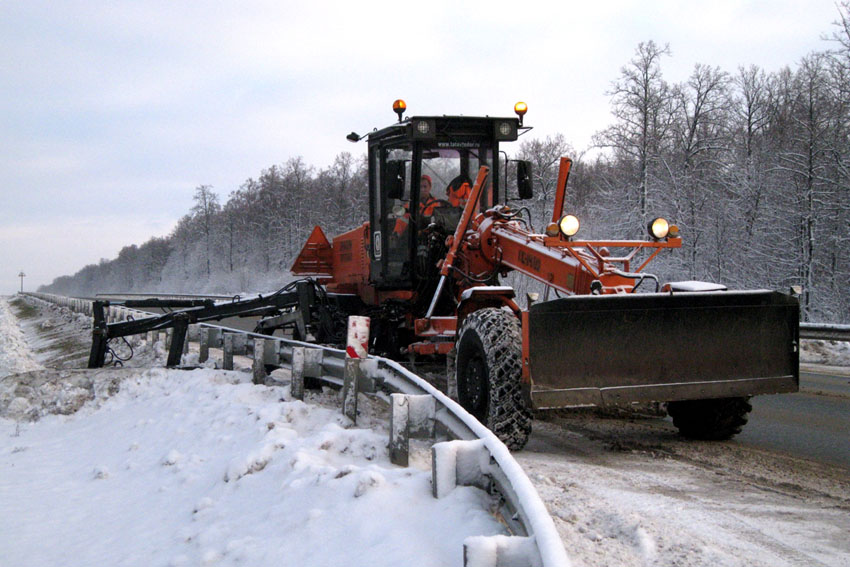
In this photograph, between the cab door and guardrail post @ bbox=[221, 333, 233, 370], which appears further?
guardrail post @ bbox=[221, 333, 233, 370]

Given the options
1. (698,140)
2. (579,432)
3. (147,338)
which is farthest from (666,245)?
(698,140)

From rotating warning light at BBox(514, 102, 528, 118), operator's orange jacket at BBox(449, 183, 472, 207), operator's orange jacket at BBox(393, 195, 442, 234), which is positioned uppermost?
rotating warning light at BBox(514, 102, 528, 118)

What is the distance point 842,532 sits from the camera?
348 cm

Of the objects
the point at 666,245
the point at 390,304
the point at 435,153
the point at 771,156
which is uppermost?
the point at 771,156

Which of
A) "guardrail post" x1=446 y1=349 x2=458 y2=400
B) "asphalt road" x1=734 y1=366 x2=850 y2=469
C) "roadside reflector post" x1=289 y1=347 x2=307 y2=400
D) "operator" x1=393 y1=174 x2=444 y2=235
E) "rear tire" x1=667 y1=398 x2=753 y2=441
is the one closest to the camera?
"asphalt road" x1=734 y1=366 x2=850 y2=469

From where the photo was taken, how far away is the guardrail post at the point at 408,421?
4.43 metres

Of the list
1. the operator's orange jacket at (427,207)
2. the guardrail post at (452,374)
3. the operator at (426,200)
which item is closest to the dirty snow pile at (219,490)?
the guardrail post at (452,374)

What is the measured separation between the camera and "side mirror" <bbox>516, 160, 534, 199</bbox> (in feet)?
27.0

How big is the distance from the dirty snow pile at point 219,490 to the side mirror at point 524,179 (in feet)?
11.0

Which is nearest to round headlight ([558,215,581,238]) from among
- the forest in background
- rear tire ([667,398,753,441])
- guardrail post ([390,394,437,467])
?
rear tire ([667,398,753,441])

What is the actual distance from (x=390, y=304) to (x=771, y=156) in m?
23.8

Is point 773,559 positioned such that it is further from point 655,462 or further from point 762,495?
point 655,462

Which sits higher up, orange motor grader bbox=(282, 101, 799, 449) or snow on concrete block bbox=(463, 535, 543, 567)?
orange motor grader bbox=(282, 101, 799, 449)

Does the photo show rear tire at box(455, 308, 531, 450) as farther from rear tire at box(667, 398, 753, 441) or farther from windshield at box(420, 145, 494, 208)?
windshield at box(420, 145, 494, 208)
